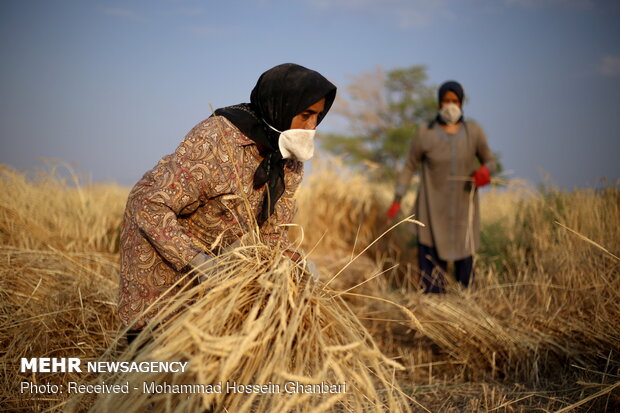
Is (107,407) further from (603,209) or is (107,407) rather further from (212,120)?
(603,209)

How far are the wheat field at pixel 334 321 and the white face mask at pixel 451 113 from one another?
1163 mm

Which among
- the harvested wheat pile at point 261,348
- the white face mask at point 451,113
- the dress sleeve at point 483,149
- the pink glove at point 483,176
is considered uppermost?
the white face mask at point 451,113

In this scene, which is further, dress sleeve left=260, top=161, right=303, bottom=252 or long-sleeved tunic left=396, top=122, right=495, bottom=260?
long-sleeved tunic left=396, top=122, right=495, bottom=260

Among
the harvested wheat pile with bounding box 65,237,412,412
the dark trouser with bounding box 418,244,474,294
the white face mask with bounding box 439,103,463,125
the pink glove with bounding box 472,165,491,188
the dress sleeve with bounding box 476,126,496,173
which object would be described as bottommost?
the dark trouser with bounding box 418,244,474,294

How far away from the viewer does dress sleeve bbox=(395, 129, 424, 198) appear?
435 cm

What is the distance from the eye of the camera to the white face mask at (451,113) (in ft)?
13.6

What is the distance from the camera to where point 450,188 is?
4.25 m

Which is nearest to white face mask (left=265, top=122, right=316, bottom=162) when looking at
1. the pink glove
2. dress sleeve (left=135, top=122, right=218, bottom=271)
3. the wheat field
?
dress sleeve (left=135, top=122, right=218, bottom=271)

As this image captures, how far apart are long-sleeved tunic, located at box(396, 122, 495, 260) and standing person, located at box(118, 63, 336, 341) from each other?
2.42 m

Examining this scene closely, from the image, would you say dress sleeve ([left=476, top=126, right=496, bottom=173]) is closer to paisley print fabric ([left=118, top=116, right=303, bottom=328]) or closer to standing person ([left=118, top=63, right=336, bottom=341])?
standing person ([left=118, top=63, right=336, bottom=341])

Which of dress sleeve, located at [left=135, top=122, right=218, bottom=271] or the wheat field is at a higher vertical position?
dress sleeve, located at [left=135, top=122, right=218, bottom=271]

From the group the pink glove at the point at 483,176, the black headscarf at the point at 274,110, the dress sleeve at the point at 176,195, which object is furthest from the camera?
the pink glove at the point at 483,176

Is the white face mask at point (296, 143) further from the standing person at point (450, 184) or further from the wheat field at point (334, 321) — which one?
the standing person at point (450, 184)

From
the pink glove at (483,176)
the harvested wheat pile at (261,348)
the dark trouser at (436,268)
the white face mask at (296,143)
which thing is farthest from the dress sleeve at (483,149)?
the harvested wheat pile at (261,348)
